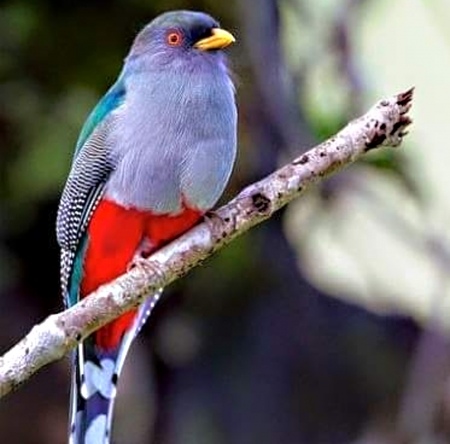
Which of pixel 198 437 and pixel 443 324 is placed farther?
pixel 198 437

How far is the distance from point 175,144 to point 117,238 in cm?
22

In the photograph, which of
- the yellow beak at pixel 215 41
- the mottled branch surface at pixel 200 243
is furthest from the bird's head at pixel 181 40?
the mottled branch surface at pixel 200 243

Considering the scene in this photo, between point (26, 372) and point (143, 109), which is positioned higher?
point (143, 109)

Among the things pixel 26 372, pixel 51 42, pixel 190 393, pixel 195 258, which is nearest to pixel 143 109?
pixel 195 258

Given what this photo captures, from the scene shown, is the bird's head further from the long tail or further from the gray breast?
the long tail

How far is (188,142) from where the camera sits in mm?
3557

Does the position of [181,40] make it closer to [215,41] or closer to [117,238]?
[215,41]

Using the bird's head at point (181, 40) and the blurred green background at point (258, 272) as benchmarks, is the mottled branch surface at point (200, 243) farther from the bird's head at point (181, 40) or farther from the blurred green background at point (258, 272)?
the blurred green background at point (258, 272)

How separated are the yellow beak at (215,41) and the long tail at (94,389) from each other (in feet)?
1.70

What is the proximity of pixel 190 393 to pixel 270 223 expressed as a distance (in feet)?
1.84

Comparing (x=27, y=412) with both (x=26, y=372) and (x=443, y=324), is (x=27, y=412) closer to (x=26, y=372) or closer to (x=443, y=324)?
(x=443, y=324)

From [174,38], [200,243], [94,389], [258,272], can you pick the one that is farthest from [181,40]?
[258,272]

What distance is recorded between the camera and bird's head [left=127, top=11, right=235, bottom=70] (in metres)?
3.73

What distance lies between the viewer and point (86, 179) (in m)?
3.63
